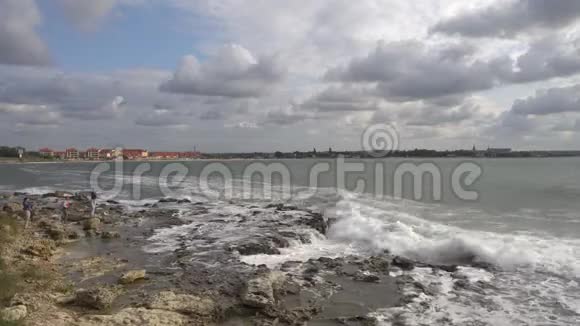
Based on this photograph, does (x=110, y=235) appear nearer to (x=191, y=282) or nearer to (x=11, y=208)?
(x=191, y=282)

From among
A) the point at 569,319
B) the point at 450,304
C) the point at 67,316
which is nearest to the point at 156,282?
the point at 67,316

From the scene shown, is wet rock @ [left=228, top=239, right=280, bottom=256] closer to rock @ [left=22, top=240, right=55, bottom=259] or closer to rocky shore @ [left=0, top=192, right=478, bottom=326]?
rocky shore @ [left=0, top=192, right=478, bottom=326]

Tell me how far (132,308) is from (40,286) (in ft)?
11.0

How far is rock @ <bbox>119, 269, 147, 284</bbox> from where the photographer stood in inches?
524

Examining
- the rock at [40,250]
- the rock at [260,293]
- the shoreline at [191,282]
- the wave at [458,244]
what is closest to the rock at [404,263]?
the shoreline at [191,282]

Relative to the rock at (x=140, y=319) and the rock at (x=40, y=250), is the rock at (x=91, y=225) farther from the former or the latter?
the rock at (x=140, y=319)

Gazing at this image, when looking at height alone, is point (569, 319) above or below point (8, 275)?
below

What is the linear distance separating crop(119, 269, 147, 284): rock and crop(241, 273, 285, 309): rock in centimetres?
381

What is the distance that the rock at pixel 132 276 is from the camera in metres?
13.3

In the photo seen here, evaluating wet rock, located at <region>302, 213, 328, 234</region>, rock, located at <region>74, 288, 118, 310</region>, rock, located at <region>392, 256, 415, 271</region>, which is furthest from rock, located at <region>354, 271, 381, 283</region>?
wet rock, located at <region>302, 213, 328, 234</region>

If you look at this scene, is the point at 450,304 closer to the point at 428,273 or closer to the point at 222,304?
the point at 428,273

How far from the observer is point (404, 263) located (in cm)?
1608

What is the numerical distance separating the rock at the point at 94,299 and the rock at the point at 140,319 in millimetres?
644

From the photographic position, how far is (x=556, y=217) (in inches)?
1057
